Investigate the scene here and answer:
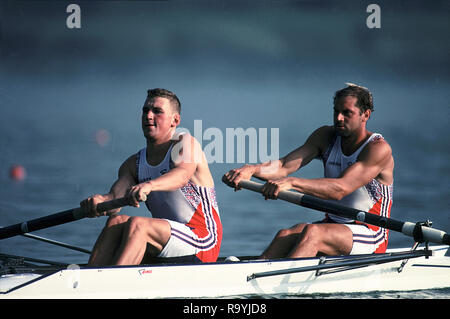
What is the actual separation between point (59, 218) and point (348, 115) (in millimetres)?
2389

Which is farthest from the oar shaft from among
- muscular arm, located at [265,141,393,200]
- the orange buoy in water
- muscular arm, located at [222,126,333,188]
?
the orange buoy in water

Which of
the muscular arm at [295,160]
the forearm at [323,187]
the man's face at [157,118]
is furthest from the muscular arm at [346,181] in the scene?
the man's face at [157,118]

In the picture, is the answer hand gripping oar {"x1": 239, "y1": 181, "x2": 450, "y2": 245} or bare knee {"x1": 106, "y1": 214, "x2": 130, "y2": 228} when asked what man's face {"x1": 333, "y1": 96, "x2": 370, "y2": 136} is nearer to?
hand gripping oar {"x1": 239, "y1": 181, "x2": 450, "y2": 245}

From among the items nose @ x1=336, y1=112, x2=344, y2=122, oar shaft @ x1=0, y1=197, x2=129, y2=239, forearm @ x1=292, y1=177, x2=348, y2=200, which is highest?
nose @ x1=336, y1=112, x2=344, y2=122

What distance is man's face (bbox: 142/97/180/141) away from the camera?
603cm

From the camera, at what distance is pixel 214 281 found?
18.6ft

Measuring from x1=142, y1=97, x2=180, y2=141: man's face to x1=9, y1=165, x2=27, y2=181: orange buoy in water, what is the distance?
11.3 metres

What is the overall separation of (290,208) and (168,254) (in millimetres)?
7905

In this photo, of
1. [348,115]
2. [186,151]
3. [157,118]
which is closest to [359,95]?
[348,115]

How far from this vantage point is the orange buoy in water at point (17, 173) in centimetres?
1717

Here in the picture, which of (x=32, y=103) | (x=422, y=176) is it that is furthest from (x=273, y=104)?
(x=422, y=176)
